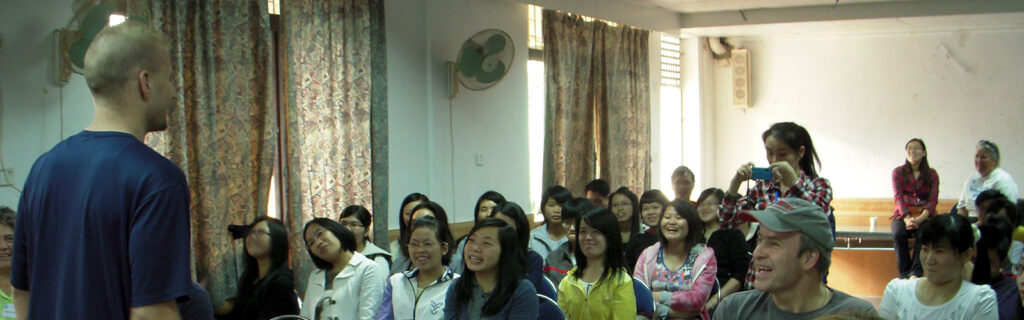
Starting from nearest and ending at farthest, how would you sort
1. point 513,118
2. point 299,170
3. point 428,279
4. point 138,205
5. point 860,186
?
1. point 138,205
2. point 428,279
3. point 299,170
4. point 513,118
5. point 860,186

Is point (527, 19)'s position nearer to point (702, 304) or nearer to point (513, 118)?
point (513, 118)

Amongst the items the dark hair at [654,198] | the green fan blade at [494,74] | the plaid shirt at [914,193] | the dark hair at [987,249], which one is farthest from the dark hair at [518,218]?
the plaid shirt at [914,193]

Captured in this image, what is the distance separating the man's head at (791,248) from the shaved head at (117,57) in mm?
1403

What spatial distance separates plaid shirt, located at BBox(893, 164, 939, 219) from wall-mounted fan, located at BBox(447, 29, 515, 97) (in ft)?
11.7

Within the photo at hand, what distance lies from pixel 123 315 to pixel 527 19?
6331mm

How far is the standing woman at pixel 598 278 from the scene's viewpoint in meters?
3.48

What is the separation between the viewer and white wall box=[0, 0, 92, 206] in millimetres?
4305

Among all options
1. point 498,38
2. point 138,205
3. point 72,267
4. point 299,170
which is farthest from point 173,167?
point 498,38

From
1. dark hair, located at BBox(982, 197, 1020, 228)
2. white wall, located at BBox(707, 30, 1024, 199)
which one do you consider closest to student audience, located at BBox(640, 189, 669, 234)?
dark hair, located at BBox(982, 197, 1020, 228)

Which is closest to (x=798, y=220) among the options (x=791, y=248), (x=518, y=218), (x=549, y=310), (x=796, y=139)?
(x=791, y=248)

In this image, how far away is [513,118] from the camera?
755 centimetres

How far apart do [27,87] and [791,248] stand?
3893mm

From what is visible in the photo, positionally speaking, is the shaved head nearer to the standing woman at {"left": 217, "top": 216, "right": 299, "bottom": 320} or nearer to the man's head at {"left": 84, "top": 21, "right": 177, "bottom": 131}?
the man's head at {"left": 84, "top": 21, "right": 177, "bottom": 131}

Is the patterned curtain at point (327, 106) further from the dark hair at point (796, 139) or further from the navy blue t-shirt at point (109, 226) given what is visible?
the navy blue t-shirt at point (109, 226)
